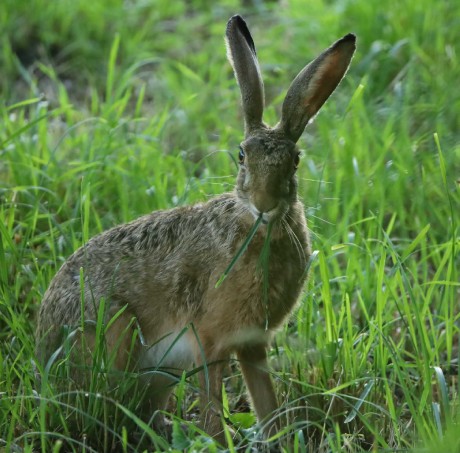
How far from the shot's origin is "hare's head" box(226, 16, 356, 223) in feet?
12.3

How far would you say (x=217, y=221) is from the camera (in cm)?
416

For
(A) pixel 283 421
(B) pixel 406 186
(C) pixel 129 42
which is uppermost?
(C) pixel 129 42

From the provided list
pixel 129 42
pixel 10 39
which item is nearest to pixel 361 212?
pixel 129 42

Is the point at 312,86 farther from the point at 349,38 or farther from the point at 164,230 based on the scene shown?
the point at 164,230

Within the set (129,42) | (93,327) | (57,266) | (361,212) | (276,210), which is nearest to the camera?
(276,210)

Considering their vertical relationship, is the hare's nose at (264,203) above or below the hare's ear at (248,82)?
below

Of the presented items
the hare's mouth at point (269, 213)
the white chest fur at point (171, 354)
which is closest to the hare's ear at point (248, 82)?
the hare's mouth at point (269, 213)

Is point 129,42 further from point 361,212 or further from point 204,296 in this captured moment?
point 204,296

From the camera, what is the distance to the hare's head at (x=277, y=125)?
375cm

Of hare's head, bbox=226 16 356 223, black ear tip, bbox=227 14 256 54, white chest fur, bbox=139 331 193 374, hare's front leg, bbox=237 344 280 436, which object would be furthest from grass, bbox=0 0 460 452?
black ear tip, bbox=227 14 256 54

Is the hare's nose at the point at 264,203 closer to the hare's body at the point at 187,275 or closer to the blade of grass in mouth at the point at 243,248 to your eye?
the blade of grass in mouth at the point at 243,248

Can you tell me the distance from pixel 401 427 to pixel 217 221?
103cm

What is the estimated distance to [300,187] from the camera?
4.58m

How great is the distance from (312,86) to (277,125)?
7.6 inches
